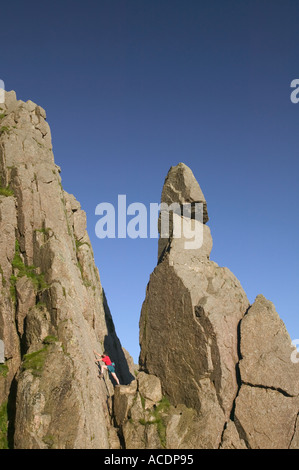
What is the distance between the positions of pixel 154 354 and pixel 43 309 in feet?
30.8

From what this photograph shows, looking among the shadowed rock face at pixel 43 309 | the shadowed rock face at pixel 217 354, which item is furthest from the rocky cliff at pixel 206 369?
the shadowed rock face at pixel 43 309

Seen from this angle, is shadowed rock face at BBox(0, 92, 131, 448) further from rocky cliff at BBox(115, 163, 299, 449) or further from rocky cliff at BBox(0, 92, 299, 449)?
rocky cliff at BBox(115, 163, 299, 449)

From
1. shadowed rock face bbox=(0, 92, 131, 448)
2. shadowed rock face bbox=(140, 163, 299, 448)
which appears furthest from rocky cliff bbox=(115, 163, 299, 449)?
shadowed rock face bbox=(0, 92, 131, 448)

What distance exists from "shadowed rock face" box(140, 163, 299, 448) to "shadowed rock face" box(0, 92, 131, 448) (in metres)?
5.83

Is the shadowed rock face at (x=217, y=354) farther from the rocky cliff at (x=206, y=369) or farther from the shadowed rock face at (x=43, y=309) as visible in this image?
the shadowed rock face at (x=43, y=309)

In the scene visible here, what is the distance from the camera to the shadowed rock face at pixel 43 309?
26219 mm

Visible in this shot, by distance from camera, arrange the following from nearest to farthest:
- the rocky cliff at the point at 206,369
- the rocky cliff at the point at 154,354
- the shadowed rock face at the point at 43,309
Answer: the shadowed rock face at the point at 43,309, the rocky cliff at the point at 154,354, the rocky cliff at the point at 206,369

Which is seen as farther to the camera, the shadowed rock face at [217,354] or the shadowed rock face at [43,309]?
the shadowed rock face at [217,354]

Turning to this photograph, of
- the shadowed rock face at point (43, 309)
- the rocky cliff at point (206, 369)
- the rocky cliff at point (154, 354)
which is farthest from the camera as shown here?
the rocky cliff at point (206, 369)

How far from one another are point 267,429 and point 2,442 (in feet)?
56.7

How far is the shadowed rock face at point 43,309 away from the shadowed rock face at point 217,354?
5834 mm

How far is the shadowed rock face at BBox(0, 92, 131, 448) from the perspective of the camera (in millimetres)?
26219

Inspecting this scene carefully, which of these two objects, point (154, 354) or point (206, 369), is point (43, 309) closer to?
point (154, 354)
